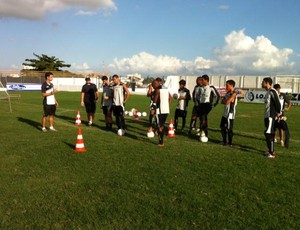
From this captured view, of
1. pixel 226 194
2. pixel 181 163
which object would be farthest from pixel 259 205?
pixel 181 163

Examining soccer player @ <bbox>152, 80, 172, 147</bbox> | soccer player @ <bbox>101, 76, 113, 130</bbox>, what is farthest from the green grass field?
soccer player @ <bbox>101, 76, 113, 130</bbox>

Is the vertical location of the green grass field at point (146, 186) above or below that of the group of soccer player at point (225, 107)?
below

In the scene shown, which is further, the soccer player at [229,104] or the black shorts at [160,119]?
the black shorts at [160,119]

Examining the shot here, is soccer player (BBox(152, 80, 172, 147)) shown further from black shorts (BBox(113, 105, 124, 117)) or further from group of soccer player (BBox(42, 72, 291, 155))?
black shorts (BBox(113, 105, 124, 117))

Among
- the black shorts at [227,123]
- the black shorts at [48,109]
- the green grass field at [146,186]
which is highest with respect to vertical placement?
the black shorts at [48,109]

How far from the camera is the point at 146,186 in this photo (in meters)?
5.91

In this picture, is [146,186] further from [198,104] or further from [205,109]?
[198,104]

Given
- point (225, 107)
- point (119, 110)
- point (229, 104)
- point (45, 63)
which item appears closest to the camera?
A: point (229, 104)

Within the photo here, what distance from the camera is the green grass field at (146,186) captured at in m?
4.58

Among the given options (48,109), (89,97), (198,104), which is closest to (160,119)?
(198,104)

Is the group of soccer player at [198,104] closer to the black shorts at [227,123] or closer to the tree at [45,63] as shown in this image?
the black shorts at [227,123]

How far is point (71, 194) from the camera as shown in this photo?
554 cm

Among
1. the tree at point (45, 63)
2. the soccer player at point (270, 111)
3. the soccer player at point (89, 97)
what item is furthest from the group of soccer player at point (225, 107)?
the tree at point (45, 63)

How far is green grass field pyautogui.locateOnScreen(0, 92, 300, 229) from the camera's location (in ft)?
15.0
